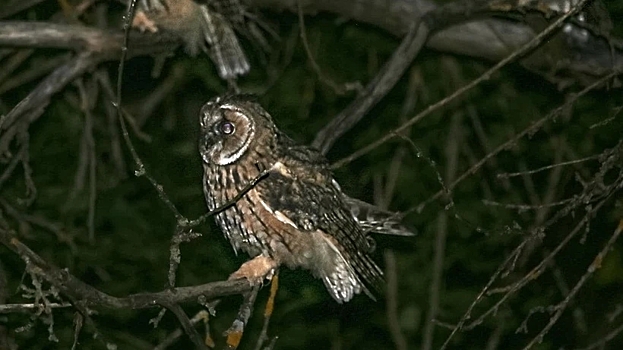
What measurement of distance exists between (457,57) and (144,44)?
118cm

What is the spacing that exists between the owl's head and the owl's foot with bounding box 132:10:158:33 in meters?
0.99

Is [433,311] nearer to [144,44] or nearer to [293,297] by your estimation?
[293,297]

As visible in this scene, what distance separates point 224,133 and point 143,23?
111 cm

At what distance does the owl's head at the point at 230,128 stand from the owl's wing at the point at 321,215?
0.12 m

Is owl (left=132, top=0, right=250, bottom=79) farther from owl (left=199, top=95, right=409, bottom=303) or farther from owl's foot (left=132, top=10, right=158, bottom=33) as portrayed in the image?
owl (left=199, top=95, right=409, bottom=303)

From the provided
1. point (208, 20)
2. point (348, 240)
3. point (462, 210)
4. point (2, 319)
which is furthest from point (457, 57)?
point (2, 319)

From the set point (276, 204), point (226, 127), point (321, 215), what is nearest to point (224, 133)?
point (226, 127)

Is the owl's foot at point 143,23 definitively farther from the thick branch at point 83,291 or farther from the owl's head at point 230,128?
the thick branch at point 83,291

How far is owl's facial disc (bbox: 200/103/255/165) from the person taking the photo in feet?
11.2

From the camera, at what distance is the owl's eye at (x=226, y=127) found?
3.44 metres

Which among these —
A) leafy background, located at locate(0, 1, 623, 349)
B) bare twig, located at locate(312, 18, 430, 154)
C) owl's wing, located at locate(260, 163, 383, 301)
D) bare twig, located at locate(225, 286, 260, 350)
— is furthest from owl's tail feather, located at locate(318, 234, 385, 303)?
leafy background, located at locate(0, 1, 623, 349)

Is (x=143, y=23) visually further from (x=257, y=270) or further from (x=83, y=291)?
(x=83, y=291)

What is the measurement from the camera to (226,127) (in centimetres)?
345

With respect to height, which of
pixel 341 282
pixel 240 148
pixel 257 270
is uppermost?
pixel 240 148
